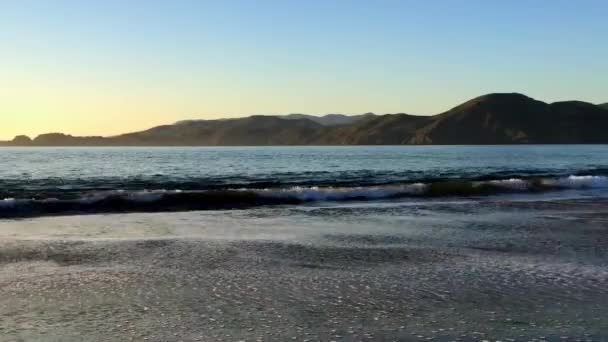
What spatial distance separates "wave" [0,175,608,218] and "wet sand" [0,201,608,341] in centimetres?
572

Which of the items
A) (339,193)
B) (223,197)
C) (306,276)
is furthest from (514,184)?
(306,276)

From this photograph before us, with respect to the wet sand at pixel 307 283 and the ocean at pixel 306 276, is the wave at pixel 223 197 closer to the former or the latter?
the ocean at pixel 306 276

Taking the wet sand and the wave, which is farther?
the wave

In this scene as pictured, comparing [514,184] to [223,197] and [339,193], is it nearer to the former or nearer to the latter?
[339,193]

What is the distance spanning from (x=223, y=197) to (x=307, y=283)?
18.5m

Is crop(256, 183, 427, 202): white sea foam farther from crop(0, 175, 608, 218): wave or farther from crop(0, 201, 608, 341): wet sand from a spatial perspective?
crop(0, 201, 608, 341): wet sand

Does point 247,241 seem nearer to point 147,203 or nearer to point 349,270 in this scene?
point 349,270

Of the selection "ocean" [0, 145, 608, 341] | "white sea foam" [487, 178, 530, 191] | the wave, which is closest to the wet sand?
"ocean" [0, 145, 608, 341]

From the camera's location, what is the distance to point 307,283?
33.5 ft

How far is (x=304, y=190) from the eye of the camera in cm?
2995

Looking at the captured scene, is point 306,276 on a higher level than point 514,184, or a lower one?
lower

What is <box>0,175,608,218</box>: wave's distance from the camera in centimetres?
2395

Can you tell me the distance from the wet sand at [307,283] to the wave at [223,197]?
5.72 meters

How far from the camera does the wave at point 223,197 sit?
2395 centimetres
